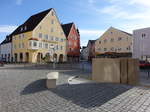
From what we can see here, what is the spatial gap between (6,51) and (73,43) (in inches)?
956

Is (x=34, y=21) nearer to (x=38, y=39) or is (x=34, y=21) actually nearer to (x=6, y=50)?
(x=38, y=39)

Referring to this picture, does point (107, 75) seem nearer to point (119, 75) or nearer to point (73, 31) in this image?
point (119, 75)

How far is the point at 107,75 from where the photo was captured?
1038cm

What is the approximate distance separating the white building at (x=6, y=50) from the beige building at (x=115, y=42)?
31348mm

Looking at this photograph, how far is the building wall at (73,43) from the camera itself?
203 feet

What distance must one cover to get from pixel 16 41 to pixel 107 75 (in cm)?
4963

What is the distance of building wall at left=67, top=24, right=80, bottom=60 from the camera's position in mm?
61969

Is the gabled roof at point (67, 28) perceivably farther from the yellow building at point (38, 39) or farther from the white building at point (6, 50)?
the white building at point (6, 50)

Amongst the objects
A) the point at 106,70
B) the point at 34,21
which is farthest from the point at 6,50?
the point at 106,70

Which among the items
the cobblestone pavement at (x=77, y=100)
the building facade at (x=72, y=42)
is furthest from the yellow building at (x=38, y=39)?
the cobblestone pavement at (x=77, y=100)

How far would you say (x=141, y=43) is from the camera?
39.8 m

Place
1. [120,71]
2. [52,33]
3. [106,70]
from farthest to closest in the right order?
1. [52,33]
2. [106,70]
3. [120,71]

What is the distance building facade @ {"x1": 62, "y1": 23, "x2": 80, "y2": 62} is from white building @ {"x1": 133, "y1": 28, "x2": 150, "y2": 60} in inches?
1043

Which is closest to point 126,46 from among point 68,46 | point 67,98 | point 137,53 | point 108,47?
point 108,47
